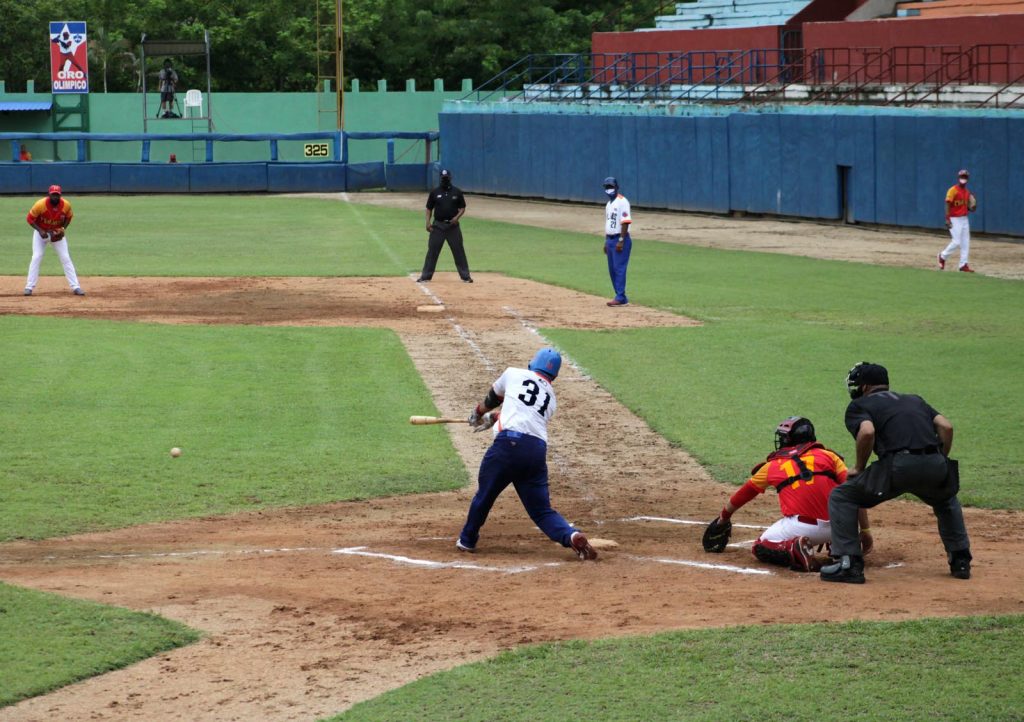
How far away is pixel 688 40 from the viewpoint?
50125mm

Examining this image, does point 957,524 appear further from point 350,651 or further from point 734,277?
point 734,277

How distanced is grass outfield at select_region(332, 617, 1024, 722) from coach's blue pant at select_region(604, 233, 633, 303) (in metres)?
14.7

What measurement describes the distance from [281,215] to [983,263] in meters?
21.8

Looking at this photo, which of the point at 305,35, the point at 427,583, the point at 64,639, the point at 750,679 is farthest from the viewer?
the point at 305,35

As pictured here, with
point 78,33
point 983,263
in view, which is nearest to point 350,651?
point 983,263

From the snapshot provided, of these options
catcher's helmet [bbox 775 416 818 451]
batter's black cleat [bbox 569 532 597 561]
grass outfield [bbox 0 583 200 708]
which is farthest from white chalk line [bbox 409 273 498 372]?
grass outfield [bbox 0 583 200 708]

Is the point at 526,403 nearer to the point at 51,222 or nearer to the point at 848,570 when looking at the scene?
the point at 848,570

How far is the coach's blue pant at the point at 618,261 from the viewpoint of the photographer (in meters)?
22.2

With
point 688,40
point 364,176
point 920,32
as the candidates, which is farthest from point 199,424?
point 364,176

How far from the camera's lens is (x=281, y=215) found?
138 ft

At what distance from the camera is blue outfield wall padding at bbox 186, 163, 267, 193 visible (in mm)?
51219

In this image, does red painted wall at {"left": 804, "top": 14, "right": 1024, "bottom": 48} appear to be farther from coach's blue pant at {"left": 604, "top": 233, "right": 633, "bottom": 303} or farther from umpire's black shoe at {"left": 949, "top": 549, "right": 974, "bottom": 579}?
umpire's black shoe at {"left": 949, "top": 549, "right": 974, "bottom": 579}

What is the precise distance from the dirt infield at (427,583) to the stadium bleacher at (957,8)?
1232 inches

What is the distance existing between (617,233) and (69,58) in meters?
41.6
